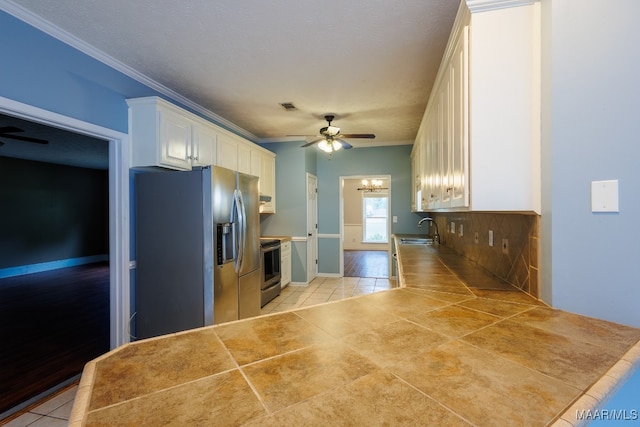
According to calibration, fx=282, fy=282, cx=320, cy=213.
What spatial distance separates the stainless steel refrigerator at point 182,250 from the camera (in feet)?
7.68

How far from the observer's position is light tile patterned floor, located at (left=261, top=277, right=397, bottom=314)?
3.92 m

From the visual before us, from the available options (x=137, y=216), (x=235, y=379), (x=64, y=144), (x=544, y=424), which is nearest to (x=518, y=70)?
(x=544, y=424)

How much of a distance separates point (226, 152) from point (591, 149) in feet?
10.7

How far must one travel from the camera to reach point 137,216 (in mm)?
2479

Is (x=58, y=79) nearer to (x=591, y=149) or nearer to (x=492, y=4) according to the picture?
(x=492, y=4)

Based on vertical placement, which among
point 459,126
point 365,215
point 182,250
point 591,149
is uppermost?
point 459,126

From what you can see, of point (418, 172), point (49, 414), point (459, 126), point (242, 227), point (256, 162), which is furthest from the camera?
point (256, 162)

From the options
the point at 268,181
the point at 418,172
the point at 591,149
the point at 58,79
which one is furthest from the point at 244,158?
the point at 591,149

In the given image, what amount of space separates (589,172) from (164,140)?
2824 millimetres

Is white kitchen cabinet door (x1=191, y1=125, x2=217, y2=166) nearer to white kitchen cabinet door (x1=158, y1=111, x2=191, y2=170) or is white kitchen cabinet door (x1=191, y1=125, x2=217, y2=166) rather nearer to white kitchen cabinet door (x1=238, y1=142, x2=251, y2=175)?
white kitchen cabinet door (x1=158, y1=111, x2=191, y2=170)

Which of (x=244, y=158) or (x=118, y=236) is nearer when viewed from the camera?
(x=118, y=236)

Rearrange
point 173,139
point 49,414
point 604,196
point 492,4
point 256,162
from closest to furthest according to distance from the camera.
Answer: point 604,196
point 492,4
point 49,414
point 173,139
point 256,162


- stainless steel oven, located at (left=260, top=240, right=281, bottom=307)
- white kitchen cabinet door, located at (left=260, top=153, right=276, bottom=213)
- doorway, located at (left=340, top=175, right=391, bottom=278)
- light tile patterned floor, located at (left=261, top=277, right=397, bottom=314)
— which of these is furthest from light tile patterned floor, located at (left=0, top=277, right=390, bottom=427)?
doorway, located at (left=340, top=175, right=391, bottom=278)

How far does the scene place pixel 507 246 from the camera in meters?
1.68
